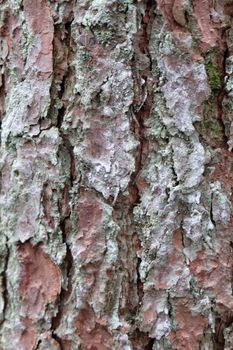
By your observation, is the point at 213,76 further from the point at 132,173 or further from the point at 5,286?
the point at 5,286

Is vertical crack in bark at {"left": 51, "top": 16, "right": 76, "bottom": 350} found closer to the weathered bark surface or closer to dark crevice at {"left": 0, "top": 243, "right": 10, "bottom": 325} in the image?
the weathered bark surface

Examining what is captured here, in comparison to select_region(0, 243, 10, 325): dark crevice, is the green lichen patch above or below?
above

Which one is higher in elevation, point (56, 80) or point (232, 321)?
point (56, 80)

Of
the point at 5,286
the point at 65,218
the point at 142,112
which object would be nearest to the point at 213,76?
the point at 142,112

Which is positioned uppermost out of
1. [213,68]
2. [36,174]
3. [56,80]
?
[213,68]

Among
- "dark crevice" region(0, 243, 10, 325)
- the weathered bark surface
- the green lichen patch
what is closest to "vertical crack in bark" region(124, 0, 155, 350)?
the weathered bark surface

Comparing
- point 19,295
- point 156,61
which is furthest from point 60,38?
point 19,295

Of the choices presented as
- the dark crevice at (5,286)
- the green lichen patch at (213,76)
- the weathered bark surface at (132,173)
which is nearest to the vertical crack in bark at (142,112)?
the weathered bark surface at (132,173)

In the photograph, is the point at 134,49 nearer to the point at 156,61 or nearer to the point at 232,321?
the point at 156,61
